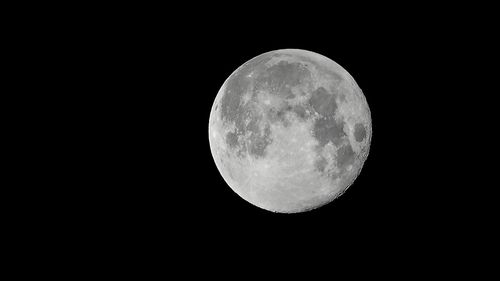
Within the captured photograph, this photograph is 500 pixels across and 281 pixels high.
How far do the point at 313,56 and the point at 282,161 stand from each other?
4.64ft

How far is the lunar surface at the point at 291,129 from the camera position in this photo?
426 centimetres

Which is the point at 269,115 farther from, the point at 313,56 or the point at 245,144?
the point at 313,56

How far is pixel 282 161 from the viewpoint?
4293 millimetres

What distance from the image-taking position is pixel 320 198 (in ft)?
15.5

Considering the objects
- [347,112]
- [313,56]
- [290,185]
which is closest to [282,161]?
[290,185]

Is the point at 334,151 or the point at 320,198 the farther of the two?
the point at 320,198

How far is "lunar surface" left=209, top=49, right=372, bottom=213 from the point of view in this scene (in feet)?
14.0

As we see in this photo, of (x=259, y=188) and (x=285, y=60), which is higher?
(x=285, y=60)

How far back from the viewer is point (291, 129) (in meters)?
4.22

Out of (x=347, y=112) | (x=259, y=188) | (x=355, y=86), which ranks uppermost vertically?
(x=355, y=86)

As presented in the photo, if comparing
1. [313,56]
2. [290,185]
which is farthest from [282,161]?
[313,56]

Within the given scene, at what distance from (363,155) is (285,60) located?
1504 millimetres

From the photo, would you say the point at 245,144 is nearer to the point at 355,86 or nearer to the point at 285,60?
the point at 285,60

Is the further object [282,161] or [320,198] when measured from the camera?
[320,198]
